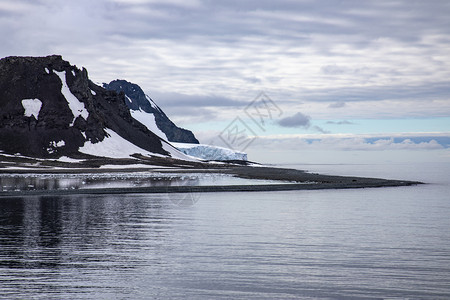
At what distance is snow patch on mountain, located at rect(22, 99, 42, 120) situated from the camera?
185375 millimetres

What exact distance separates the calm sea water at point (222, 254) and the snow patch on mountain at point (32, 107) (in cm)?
15484

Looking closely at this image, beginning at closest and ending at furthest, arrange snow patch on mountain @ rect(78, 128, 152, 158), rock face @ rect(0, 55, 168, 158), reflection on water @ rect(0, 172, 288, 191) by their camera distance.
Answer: reflection on water @ rect(0, 172, 288, 191)
rock face @ rect(0, 55, 168, 158)
snow patch on mountain @ rect(78, 128, 152, 158)

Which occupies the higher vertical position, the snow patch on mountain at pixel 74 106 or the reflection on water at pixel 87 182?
the snow patch on mountain at pixel 74 106

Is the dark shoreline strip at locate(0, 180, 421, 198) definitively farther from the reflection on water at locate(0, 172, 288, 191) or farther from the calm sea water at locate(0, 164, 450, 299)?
the calm sea water at locate(0, 164, 450, 299)

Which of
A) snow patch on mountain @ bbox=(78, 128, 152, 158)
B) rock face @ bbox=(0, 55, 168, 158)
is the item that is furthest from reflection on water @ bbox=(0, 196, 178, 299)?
rock face @ bbox=(0, 55, 168, 158)

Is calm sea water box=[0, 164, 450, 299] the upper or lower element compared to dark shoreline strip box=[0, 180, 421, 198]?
lower

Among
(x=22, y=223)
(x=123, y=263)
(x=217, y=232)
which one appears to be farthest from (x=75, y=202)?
(x=123, y=263)

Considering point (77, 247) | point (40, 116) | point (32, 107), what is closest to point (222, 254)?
point (77, 247)

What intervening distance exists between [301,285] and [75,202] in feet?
116

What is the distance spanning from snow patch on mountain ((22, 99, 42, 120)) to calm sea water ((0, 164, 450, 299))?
508ft

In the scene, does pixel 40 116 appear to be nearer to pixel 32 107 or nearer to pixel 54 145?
pixel 32 107

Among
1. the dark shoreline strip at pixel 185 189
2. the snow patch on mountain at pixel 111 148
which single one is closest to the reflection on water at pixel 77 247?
the dark shoreline strip at pixel 185 189

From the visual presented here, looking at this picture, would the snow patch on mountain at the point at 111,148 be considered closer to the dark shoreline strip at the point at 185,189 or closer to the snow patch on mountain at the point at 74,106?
the snow patch on mountain at the point at 74,106

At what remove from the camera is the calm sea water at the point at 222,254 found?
1655 centimetres
